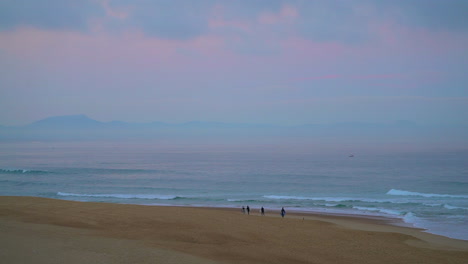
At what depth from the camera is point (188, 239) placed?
60.7ft

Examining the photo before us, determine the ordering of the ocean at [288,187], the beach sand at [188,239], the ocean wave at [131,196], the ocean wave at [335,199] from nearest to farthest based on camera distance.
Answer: the beach sand at [188,239] → the ocean at [288,187] → the ocean wave at [335,199] → the ocean wave at [131,196]

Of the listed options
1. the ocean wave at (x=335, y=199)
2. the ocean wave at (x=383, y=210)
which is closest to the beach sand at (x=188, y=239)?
the ocean wave at (x=383, y=210)

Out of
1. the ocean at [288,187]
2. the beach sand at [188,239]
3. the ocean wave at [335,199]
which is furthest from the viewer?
the ocean wave at [335,199]

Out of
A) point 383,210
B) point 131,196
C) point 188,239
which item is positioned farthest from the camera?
point 131,196

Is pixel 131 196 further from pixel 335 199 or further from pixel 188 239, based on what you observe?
pixel 188 239

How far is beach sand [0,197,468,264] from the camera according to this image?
1404cm

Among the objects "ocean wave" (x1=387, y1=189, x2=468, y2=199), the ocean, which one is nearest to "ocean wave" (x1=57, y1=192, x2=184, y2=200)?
the ocean

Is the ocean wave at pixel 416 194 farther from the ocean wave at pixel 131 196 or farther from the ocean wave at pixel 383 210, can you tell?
the ocean wave at pixel 131 196

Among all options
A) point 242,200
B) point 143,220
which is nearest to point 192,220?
point 143,220

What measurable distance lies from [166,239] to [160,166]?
56.1 metres

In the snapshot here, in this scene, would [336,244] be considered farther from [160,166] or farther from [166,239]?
[160,166]

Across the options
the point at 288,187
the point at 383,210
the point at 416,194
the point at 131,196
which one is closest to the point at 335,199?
the point at 383,210

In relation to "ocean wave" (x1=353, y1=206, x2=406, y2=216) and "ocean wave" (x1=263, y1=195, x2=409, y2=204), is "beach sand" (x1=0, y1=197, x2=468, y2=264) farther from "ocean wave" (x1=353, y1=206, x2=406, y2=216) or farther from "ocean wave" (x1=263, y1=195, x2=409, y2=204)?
"ocean wave" (x1=263, y1=195, x2=409, y2=204)

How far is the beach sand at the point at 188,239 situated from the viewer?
14039 millimetres
